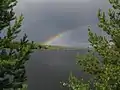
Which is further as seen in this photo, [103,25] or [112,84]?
[103,25]

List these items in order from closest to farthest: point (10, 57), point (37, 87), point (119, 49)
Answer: point (10, 57) < point (119, 49) < point (37, 87)

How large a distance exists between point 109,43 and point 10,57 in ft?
19.4

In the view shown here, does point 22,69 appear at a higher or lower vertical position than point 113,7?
lower

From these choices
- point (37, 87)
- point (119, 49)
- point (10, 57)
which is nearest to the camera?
point (10, 57)

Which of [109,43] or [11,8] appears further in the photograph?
[109,43]

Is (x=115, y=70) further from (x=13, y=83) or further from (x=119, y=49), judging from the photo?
(x=13, y=83)

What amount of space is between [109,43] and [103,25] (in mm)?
1075

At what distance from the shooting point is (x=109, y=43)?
16.2m

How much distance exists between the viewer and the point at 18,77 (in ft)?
44.9

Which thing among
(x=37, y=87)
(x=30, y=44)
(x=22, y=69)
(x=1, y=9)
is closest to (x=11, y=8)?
(x=1, y=9)

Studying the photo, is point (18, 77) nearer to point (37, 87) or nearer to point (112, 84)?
point (112, 84)

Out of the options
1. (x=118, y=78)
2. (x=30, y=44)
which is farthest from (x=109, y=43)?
(x=30, y=44)

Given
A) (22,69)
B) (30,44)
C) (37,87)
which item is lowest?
(37,87)

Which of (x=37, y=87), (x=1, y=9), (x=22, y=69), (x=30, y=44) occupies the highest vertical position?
(x=1, y=9)
